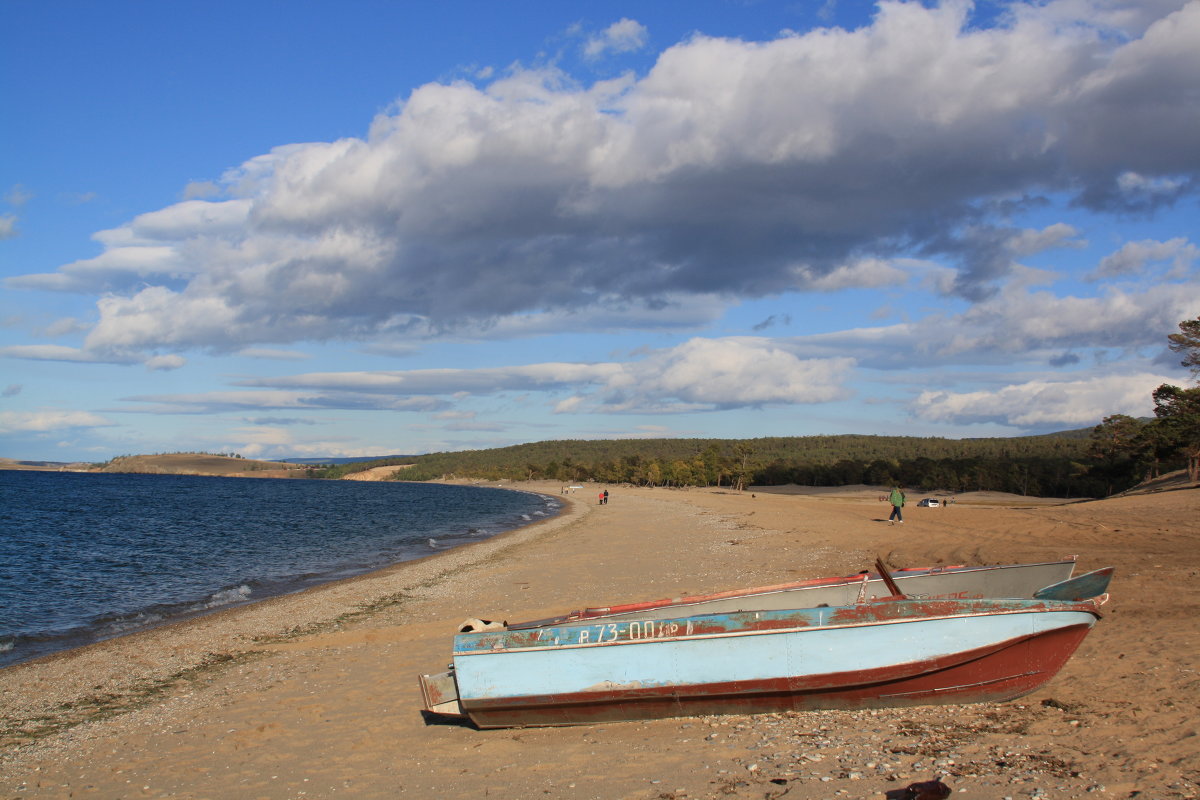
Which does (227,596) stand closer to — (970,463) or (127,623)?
(127,623)

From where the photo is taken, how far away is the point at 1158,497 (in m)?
30.6

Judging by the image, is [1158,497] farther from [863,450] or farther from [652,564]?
[863,450]

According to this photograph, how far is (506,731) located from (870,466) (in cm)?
9132

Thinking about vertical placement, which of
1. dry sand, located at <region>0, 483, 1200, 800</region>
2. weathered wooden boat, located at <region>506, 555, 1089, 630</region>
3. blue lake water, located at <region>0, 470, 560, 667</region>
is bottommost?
blue lake water, located at <region>0, 470, 560, 667</region>

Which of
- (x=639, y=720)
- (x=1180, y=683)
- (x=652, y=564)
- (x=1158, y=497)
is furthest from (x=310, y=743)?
(x=1158, y=497)

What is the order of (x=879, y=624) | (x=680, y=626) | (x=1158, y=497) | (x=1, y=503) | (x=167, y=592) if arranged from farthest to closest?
(x=1, y=503) → (x=1158, y=497) → (x=167, y=592) → (x=680, y=626) → (x=879, y=624)

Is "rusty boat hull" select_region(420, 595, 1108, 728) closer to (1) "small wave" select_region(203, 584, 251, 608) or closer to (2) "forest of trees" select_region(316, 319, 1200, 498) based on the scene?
(1) "small wave" select_region(203, 584, 251, 608)

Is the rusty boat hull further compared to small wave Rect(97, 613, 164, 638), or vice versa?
small wave Rect(97, 613, 164, 638)

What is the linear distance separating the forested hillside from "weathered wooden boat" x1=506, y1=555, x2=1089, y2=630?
57.6 metres

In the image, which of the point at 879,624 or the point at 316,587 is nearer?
the point at 879,624

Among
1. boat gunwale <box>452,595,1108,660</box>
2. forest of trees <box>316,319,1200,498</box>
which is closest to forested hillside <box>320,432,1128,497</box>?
forest of trees <box>316,319,1200,498</box>

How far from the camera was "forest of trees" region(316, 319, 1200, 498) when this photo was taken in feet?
147

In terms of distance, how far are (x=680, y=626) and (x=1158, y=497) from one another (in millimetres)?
31437

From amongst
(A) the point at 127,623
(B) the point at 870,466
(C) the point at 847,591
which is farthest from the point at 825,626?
(B) the point at 870,466
